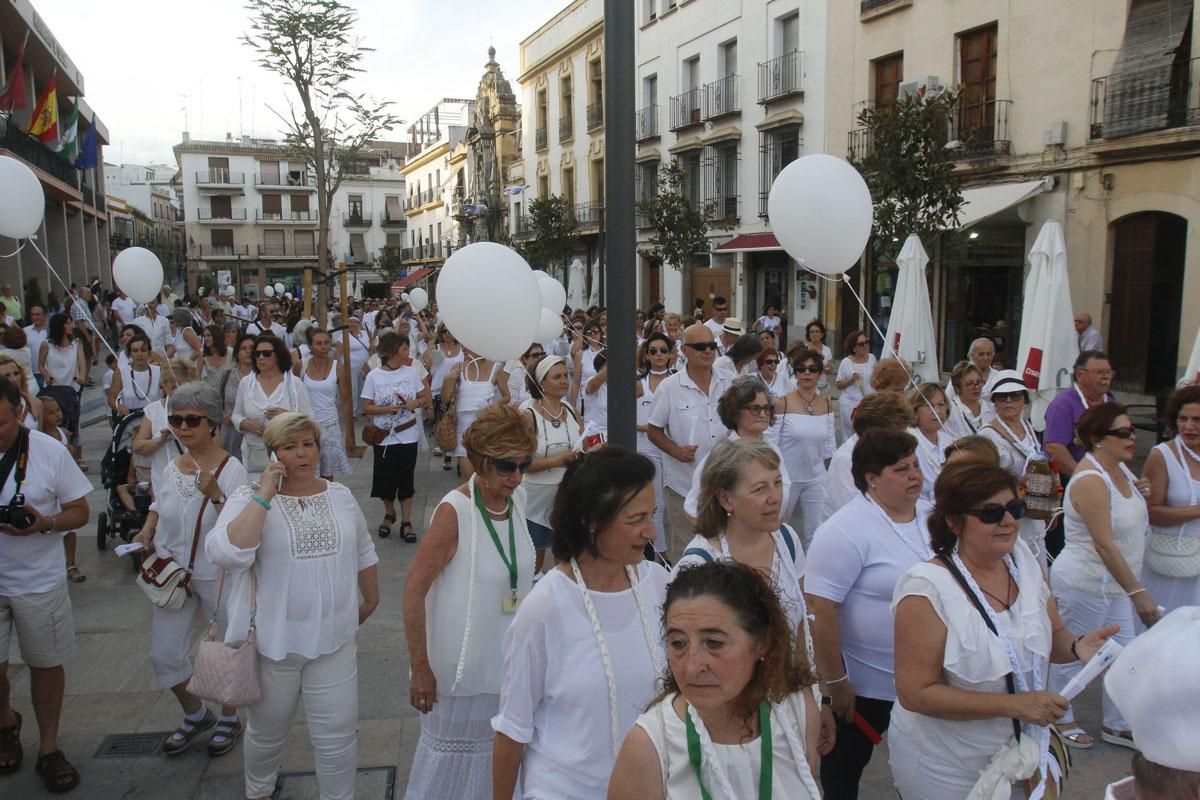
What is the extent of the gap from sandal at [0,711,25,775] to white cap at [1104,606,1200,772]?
4280mm

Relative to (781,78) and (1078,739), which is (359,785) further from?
(781,78)

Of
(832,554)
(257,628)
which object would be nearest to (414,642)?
(257,628)

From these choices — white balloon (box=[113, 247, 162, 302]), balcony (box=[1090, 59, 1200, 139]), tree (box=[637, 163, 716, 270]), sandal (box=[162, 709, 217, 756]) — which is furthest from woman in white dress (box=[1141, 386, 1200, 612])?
tree (box=[637, 163, 716, 270])

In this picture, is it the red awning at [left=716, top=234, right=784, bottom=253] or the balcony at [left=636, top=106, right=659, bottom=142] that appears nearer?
the red awning at [left=716, top=234, right=784, bottom=253]

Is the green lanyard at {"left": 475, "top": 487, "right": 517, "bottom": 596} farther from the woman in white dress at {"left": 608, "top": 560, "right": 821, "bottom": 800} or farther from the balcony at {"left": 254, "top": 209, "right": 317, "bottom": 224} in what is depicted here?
the balcony at {"left": 254, "top": 209, "right": 317, "bottom": 224}

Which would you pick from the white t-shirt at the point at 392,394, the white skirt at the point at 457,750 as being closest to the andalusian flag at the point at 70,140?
the white t-shirt at the point at 392,394

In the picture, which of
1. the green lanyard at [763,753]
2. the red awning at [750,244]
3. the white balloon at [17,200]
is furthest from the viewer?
the red awning at [750,244]

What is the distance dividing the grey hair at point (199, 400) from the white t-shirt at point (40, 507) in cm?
52

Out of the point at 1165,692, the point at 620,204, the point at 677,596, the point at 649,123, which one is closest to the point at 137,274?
the point at 620,204

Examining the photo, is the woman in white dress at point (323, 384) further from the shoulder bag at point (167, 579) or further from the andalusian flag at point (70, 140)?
the andalusian flag at point (70, 140)

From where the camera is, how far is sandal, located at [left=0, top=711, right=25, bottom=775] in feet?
12.6

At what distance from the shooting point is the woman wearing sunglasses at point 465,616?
2943mm

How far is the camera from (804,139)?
72.1ft

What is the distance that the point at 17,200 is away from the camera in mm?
6301
